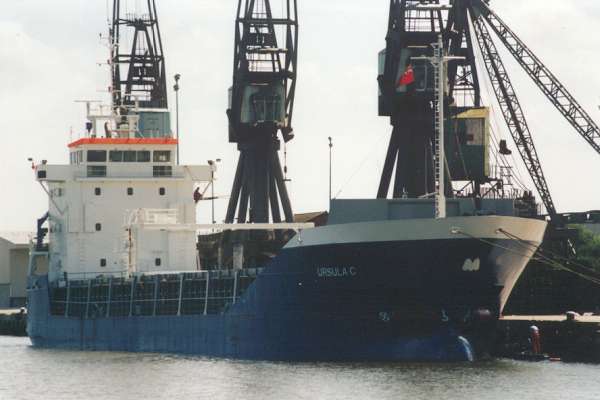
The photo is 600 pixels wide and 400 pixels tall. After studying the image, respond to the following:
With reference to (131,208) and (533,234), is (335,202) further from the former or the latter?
(131,208)

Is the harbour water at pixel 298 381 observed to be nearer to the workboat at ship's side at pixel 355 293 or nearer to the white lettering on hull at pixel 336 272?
the workboat at ship's side at pixel 355 293

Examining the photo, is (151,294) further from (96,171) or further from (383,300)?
(383,300)

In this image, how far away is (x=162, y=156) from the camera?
7000cm

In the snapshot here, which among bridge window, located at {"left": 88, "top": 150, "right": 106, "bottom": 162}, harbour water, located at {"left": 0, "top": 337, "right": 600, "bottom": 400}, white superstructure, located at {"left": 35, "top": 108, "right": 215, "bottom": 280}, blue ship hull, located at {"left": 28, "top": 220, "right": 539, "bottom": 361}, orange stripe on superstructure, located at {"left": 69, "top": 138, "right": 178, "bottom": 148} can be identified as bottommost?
harbour water, located at {"left": 0, "top": 337, "right": 600, "bottom": 400}

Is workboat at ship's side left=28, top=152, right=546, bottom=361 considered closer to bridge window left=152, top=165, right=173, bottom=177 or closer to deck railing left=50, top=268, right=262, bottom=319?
deck railing left=50, top=268, right=262, bottom=319

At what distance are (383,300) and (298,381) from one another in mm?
5677

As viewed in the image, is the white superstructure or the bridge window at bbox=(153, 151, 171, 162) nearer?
the white superstructure

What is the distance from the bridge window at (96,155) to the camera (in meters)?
69.6

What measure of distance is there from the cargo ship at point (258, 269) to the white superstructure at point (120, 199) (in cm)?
6

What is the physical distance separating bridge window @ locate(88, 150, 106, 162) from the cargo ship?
0.20ft

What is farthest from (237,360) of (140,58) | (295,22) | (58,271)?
(140,58)

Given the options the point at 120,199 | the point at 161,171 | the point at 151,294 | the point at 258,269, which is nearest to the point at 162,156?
the point at 161,171

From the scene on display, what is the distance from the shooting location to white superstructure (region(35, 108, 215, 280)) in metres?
69.1

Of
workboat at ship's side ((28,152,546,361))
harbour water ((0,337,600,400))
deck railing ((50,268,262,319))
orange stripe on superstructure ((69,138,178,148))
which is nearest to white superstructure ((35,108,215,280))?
orange stripe on superstructure ((69,138,178,148))
